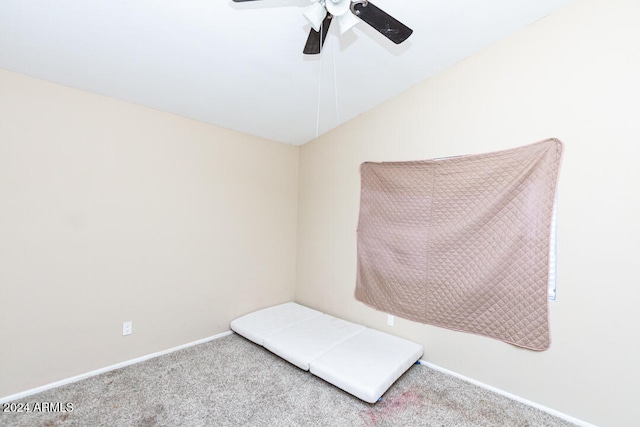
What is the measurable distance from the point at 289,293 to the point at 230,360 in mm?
1265

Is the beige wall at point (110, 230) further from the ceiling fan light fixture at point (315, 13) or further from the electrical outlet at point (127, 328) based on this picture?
the ceiling fan light fixture at point (315, 13)

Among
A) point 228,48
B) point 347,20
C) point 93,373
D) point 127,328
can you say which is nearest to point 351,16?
point 347,20

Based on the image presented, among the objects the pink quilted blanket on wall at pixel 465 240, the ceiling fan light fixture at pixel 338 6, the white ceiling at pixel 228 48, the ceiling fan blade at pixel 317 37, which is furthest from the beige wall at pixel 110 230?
the ceiling fan light fixture at pixel 338 6

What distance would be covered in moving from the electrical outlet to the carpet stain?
198cm

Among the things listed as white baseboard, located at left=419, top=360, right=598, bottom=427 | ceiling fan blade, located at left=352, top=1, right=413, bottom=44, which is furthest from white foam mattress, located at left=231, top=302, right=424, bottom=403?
ceiling fan blade, located at left=352, top=1, right=413, bottom=44

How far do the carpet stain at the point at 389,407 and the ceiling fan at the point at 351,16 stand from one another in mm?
2248

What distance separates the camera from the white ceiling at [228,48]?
1.58 m

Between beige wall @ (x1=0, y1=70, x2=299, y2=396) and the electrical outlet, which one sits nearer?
beige wall @ (x1=0, y1=70, x2=299, y2=396)

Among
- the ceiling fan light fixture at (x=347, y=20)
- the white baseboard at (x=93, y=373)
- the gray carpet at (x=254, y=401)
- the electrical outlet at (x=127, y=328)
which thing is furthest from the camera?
the electrical outlet at (x=127, y=328)

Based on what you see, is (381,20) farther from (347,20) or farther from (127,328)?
(127,328)

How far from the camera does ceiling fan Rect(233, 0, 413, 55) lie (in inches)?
50.3

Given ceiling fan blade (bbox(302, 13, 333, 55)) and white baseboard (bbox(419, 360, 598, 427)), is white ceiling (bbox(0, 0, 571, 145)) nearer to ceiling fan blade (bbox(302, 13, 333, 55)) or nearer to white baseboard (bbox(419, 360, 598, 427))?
ceiling fan blade (bbox(302, 13, 333, 55))

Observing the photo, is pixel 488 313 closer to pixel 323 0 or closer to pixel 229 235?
pixel 323 0

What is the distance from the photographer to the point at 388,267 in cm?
264
